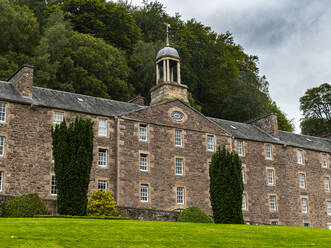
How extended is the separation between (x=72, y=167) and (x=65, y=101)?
13098 mm

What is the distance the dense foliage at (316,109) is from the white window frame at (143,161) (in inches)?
1498

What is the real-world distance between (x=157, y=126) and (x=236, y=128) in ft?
→ 33.7

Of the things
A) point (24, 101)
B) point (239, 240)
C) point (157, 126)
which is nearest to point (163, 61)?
point (157, 126)

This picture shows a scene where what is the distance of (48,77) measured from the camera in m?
48.0

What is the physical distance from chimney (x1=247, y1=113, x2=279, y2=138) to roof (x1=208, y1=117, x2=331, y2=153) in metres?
0.36

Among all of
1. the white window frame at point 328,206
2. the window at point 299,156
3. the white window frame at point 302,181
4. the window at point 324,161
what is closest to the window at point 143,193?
the white window frame at point 302,181

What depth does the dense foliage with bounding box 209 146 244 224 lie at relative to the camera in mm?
29062

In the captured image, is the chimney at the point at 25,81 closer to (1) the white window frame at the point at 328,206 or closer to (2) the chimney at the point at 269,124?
(2) the chimney at the point at 269,124

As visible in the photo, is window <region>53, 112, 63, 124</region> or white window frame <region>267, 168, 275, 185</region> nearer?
window <region>53, 112, 63, 124</region>

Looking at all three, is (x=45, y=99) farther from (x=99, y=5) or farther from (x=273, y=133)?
(x=99, y=5)

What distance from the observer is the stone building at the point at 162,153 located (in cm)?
3541

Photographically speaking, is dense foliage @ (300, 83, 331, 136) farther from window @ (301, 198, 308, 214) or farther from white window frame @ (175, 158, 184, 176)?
white window frame @ (175, 158, 184, 176)

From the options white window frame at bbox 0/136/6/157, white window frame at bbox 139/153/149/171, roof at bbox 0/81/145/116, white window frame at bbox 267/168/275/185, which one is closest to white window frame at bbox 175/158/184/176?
white window frame at bbox 139/153/149/171

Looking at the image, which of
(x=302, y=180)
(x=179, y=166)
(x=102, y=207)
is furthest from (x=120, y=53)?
(x=102, y=207)
